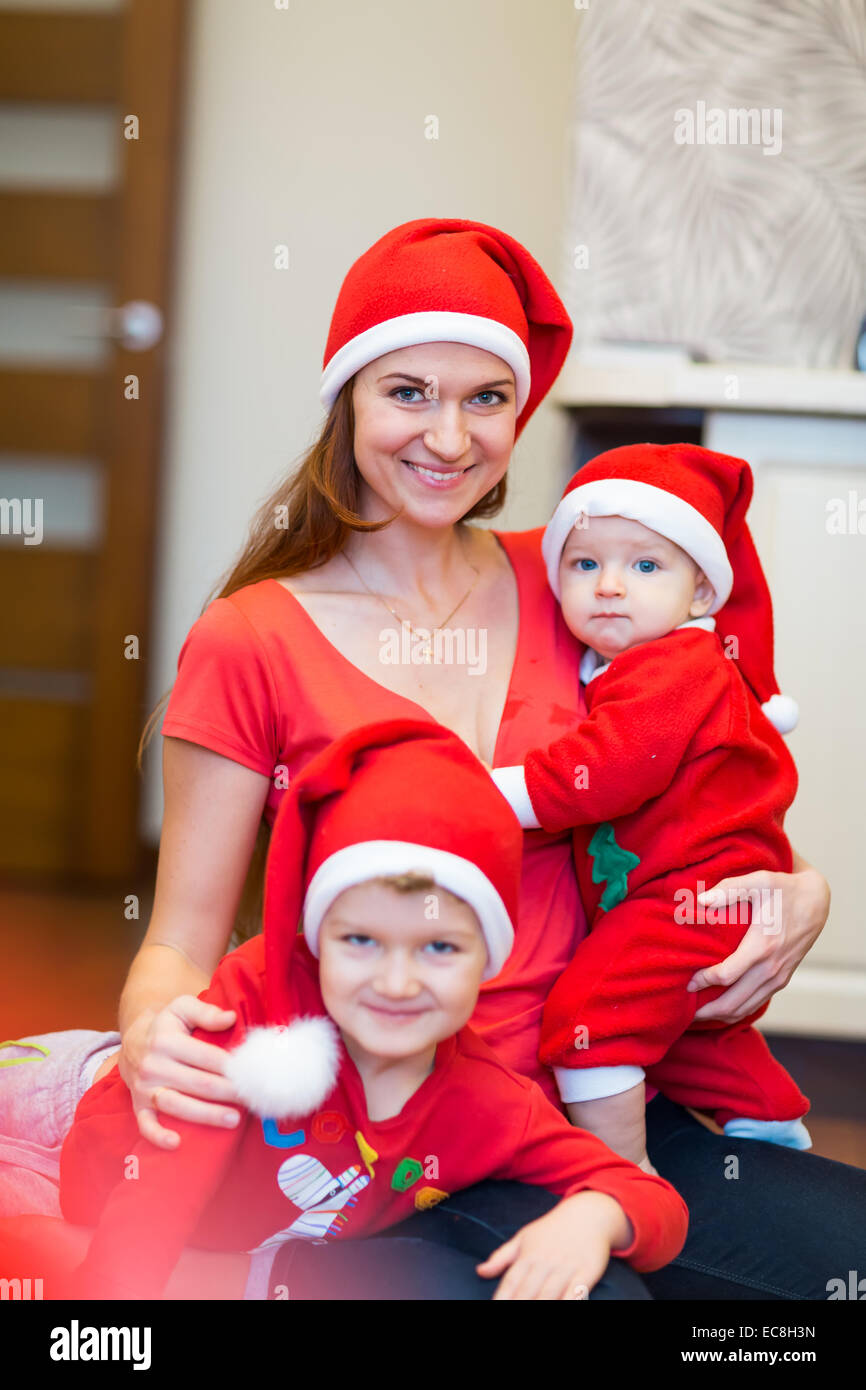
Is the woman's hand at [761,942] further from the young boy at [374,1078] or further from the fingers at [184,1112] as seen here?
the fingers at [184,1112]

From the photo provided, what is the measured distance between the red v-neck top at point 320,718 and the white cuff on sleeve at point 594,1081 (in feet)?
0.08

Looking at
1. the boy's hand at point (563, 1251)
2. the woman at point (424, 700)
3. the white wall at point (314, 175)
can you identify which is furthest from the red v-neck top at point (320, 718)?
the white wall at point (314, 175)

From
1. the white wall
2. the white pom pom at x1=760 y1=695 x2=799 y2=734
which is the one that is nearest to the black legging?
the white pom pom at x1=760 y1=695 x2=799 y2=734

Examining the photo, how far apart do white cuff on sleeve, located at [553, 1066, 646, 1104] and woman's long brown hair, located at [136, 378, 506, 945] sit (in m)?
0.35

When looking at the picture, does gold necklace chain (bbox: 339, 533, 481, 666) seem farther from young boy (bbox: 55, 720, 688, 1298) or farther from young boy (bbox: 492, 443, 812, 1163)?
young boy (bbox: 55, 720, 688, 1298)

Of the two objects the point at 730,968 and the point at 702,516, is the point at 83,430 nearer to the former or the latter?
the point at 702,516

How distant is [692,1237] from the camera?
1029 mm

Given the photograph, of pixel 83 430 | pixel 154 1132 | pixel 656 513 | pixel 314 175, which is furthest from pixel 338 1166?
pixel 83 430

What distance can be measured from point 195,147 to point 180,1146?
2.04 metres

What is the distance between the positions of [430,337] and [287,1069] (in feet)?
1.91

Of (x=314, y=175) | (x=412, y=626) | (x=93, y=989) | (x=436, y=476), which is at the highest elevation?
(x=314, y=175)

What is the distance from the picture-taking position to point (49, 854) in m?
2.66

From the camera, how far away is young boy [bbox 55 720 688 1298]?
766 mm
